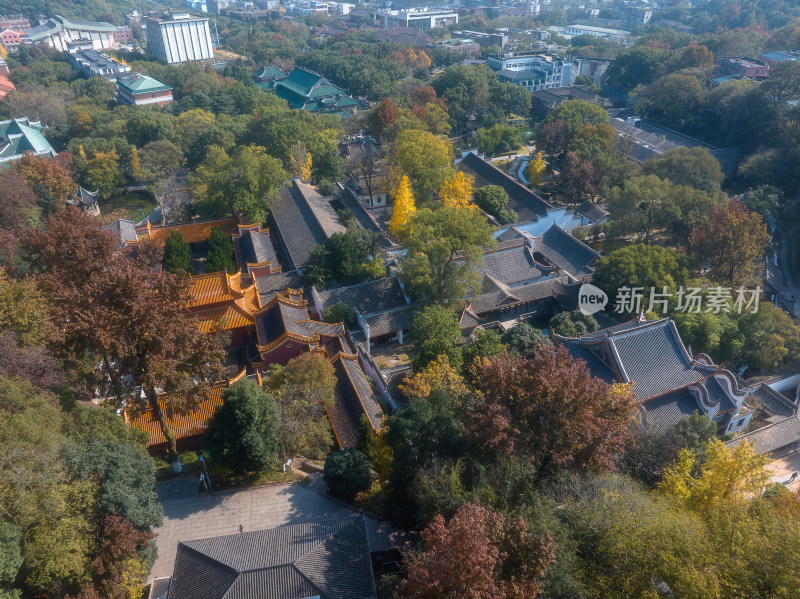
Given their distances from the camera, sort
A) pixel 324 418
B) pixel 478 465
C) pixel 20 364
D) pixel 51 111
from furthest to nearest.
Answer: pixel 51 111 < pixel 324 418 < pixel 20 364 < pixel 478 465

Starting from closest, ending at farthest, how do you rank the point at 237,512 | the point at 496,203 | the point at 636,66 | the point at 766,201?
the point at 237,512 < the point at 766,201 < the point at 496,203 < the point at 636,66

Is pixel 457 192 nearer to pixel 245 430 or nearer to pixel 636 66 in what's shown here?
pixel 245 430

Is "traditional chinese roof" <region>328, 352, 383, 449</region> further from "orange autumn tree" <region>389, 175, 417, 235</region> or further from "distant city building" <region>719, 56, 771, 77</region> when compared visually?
"distant city building" <region>719, 56, 771, 77</region>

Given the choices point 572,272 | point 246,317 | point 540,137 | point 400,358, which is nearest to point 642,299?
point 572,272

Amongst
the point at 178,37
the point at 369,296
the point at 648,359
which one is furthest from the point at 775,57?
the point at 178,37

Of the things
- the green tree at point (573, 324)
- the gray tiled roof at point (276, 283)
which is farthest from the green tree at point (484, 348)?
the gray tiled roof at point (276, 283)

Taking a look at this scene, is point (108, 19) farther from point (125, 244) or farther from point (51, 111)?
point (125, 244)
